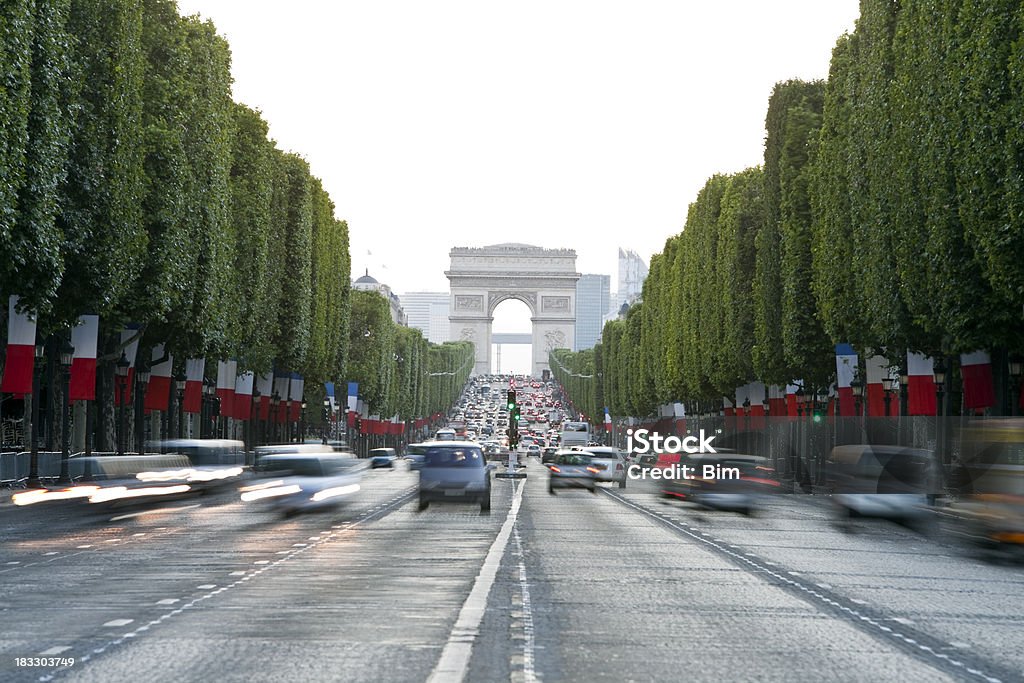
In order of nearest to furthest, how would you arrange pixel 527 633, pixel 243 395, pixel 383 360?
pixel 527 633
pixel 243 395
pixel 383 360

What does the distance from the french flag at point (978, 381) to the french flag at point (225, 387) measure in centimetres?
3466

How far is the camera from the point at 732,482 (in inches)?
1501

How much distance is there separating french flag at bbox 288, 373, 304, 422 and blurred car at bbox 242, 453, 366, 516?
46974 millimetres

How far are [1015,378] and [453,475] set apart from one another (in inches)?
638

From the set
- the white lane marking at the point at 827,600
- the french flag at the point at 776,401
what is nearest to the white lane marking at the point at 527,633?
the white lane marking at the point at 827,600

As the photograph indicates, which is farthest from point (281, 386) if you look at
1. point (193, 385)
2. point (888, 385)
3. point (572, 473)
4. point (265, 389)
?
point (888, 385)

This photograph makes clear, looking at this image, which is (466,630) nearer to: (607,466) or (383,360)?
(607,466)

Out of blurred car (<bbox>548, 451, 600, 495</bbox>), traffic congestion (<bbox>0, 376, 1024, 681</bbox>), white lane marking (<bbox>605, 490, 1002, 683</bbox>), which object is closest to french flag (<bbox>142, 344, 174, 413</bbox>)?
blurred car (<bbox>548, 451, 600, 495</bbox>)

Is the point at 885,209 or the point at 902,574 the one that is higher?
the point at 885,209

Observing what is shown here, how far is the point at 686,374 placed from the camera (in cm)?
8931

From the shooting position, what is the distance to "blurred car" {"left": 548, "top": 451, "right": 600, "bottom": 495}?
Answer: 5459 centimetres

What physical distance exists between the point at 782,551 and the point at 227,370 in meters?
44.7

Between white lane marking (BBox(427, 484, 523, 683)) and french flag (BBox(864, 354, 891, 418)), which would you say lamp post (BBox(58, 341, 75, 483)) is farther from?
french flag (BBox(864, 354, 891, 418))

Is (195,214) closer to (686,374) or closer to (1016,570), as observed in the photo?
(1016,570)
